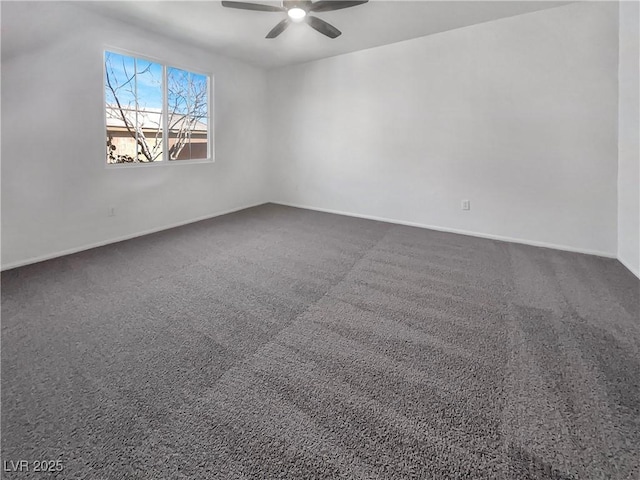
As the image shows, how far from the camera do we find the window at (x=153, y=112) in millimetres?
3750

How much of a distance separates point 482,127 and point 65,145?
4610 mm

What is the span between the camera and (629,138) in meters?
3.01

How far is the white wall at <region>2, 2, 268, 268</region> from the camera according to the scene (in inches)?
113

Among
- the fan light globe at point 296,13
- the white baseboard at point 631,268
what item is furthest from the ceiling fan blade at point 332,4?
the white baseboard at point 631,268

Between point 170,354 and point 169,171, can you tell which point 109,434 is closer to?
point 170,354

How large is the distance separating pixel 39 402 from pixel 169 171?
3.51 m

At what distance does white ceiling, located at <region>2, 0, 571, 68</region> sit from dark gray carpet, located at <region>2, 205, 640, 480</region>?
259 centimetres

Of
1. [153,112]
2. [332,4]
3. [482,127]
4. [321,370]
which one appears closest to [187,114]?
[153,112]

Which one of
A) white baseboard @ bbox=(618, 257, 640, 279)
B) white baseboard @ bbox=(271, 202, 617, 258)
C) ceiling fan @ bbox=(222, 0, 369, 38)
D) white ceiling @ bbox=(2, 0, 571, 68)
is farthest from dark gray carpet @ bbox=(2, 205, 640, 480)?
white ceiling @ bbox=(2, 0, 571, 68)

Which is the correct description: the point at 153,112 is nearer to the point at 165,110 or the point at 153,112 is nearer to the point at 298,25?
the point at 165,110

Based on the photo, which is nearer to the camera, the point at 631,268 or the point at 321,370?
the point at 321,370

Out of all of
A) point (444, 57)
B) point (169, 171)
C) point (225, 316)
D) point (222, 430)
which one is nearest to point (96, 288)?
point (225, 316)

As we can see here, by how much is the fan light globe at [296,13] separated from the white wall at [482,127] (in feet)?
6.21

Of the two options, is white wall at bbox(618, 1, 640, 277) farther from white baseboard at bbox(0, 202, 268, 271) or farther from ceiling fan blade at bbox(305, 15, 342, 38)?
white baseboard at bbox(0, 202, 268, 271)
